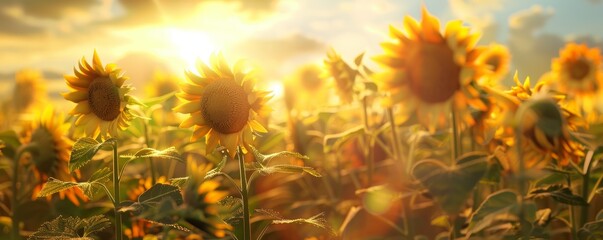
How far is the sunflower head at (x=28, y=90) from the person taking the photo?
690 centimetres

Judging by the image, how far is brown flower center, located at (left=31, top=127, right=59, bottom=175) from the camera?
84.4 inches

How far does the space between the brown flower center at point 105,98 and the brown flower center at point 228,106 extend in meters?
0.25

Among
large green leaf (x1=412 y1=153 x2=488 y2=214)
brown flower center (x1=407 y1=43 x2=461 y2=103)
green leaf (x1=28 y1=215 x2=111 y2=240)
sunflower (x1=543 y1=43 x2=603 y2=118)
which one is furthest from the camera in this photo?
sunflower (x1=543 y1=43 x2=603 y2=118)

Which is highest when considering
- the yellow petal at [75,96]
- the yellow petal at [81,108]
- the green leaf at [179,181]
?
the yellow petal at [75,96]

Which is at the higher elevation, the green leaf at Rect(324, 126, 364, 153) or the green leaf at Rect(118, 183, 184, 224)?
the green leaf at Rect(118, 183, 184, 224)

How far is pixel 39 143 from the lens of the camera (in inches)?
85.5

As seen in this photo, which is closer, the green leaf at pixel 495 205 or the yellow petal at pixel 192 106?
the green leaf at pixel 495 205

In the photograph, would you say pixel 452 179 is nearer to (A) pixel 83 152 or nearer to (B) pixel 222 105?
(B) pixel 222 105

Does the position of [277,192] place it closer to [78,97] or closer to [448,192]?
[78,97]

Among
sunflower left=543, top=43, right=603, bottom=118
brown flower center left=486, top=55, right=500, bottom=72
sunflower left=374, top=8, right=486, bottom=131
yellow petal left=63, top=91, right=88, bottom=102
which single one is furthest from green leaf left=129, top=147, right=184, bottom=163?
sunflower left=543, top=43, right=603, bottom=118

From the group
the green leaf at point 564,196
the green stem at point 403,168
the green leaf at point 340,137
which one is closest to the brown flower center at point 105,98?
the green leaf at point 340,137

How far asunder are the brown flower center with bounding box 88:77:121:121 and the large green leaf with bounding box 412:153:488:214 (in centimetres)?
79

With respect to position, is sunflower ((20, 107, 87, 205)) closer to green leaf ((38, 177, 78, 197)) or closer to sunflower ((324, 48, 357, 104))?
green leaf ((38, 177, 78, 197))

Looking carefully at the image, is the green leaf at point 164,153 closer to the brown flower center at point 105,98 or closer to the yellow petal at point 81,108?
the brown flower center at point 105,98
